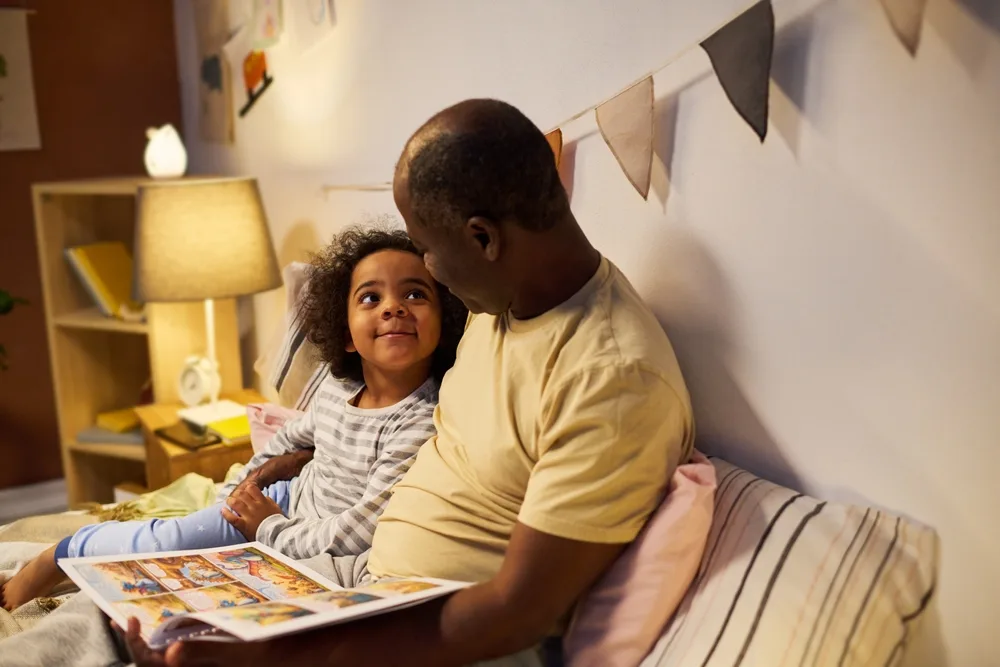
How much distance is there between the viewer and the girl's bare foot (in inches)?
59.0

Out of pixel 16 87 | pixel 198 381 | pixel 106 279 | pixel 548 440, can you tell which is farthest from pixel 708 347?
pixel 16 87

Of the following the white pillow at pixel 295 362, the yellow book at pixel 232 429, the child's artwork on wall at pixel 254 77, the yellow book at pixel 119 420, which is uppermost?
the child's artwork on wall at pixel 254 77

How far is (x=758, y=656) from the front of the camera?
0.98 meters

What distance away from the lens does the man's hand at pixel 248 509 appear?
1.60 metres

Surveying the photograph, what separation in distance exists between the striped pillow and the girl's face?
64cm

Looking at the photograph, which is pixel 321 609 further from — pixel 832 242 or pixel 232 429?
pixel 232 429

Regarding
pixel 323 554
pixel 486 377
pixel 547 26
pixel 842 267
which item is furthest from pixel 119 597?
pixel 547 26

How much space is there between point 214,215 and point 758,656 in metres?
1.83

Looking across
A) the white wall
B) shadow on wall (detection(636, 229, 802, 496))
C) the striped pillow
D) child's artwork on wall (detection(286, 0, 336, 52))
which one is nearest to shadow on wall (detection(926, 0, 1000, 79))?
the white wall

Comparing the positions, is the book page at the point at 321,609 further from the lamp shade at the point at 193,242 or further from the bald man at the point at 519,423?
the lamp shade at the point at 193,242

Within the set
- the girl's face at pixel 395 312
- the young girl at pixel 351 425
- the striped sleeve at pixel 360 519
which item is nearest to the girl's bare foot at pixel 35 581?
the young girl at pixel 351 425

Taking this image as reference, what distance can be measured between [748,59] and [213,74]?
2.33m

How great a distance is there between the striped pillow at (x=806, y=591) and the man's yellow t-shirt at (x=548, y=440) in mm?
128

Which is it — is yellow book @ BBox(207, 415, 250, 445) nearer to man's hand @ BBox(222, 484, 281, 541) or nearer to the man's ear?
man's hand @ BBox(222, 484, 281, 541)
